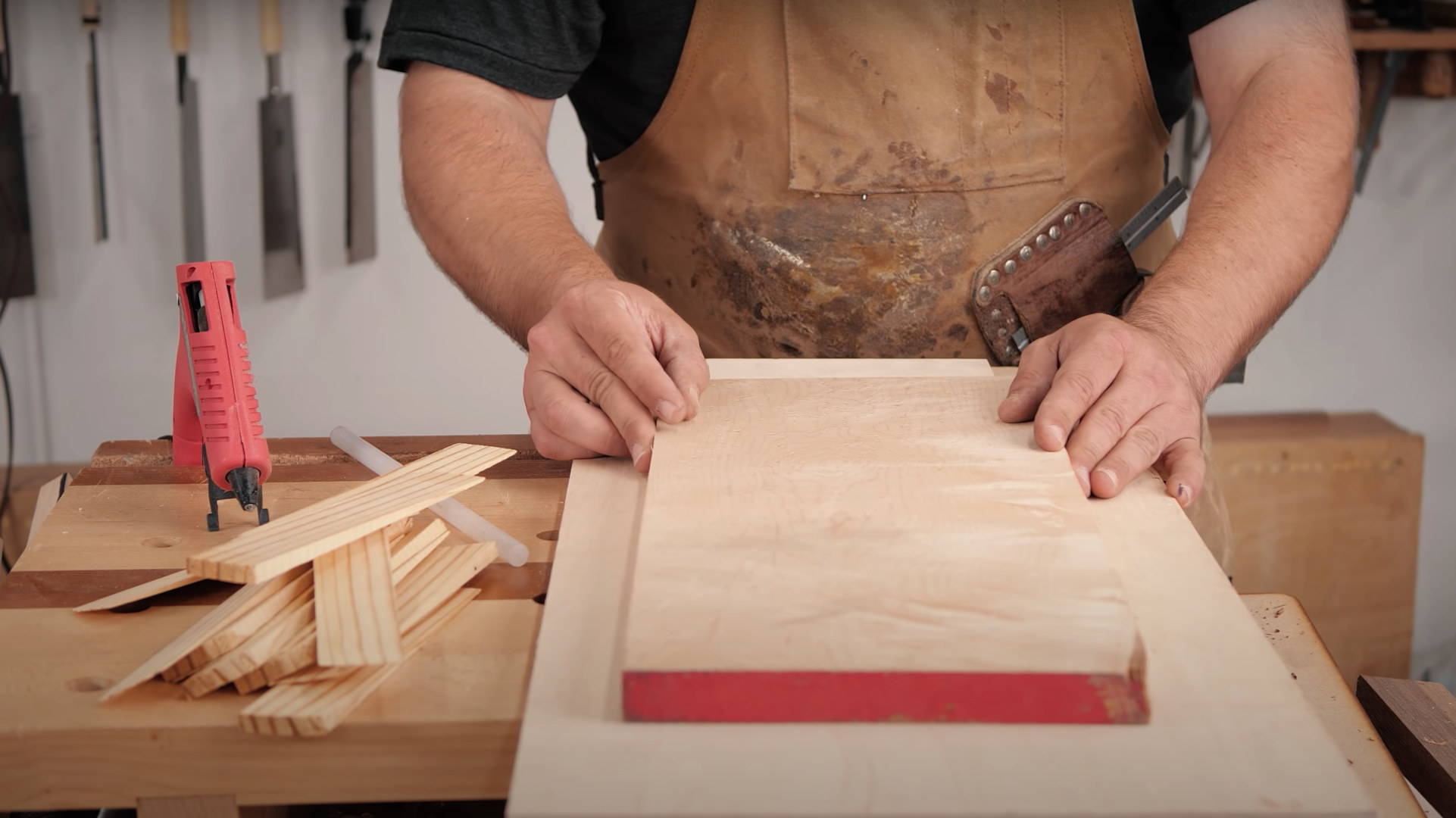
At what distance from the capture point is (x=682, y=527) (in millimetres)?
829

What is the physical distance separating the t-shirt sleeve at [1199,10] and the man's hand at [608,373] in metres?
0.75

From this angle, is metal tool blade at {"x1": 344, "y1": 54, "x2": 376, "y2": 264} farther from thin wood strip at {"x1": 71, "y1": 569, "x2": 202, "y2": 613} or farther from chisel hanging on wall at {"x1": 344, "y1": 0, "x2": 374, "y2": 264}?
thin wood strip at {"x1": 71, "y1": 569, "x2": 202, "y2": 613}

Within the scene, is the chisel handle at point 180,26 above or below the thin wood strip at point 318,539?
above

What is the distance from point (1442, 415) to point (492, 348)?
227 centimetres

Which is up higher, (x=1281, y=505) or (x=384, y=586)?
(x=384, y=586)

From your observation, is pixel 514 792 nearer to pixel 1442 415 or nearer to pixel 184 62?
pixel 184 62

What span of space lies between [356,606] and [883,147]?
0.83m

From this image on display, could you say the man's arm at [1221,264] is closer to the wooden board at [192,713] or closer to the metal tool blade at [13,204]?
the wooden board at [192,713]

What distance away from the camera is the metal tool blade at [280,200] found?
100 inches

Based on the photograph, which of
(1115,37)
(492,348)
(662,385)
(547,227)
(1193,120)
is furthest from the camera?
(492,348)

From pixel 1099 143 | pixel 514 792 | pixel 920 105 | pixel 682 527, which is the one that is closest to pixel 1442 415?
pixel 1099 143

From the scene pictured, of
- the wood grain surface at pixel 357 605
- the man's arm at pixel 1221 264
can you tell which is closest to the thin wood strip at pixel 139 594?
the wood grain surface at pixel 357 605

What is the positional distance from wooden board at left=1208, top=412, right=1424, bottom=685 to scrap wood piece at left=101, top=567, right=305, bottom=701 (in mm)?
2107

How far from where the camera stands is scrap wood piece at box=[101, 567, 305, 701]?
74 centimetres
